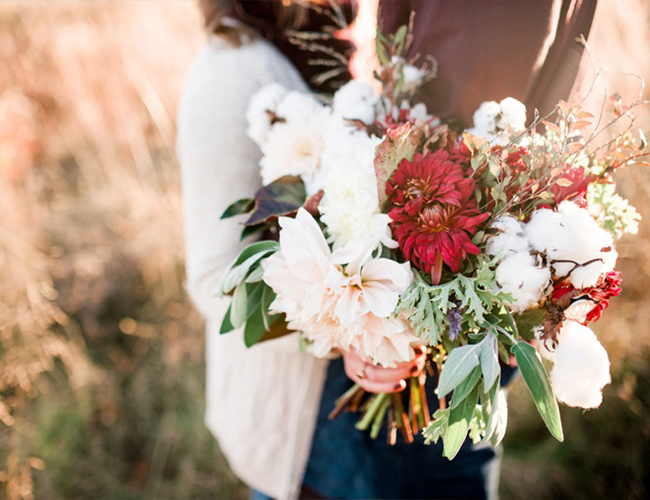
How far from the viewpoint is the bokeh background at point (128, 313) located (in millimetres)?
2064

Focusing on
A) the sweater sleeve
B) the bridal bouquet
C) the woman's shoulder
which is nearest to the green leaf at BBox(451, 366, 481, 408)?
the bridal bouquet

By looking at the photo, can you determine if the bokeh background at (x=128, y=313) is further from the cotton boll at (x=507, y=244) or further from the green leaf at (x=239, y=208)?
the cotton boll at (x=507, y=244)

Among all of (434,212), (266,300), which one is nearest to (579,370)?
(434,212)

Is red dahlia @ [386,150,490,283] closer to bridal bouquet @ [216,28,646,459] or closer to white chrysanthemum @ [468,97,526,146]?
bridal bouquet @ [216,28,646,459]

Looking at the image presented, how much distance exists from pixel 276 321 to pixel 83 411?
5.74ft

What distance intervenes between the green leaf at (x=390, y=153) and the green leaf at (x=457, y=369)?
9.6 inches

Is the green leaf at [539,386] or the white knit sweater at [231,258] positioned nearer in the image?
the green leaf at [539,386]

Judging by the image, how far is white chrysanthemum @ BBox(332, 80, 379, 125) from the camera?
88 cm

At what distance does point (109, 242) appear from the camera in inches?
109

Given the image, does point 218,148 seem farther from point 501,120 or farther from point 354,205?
point 501,120

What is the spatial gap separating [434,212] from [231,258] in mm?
555

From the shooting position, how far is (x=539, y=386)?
657 millimetres

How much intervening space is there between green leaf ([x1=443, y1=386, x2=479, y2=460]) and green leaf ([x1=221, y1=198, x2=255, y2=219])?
1.69ft

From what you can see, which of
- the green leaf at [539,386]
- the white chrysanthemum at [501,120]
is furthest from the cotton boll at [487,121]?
the green leaf at [539,386]
